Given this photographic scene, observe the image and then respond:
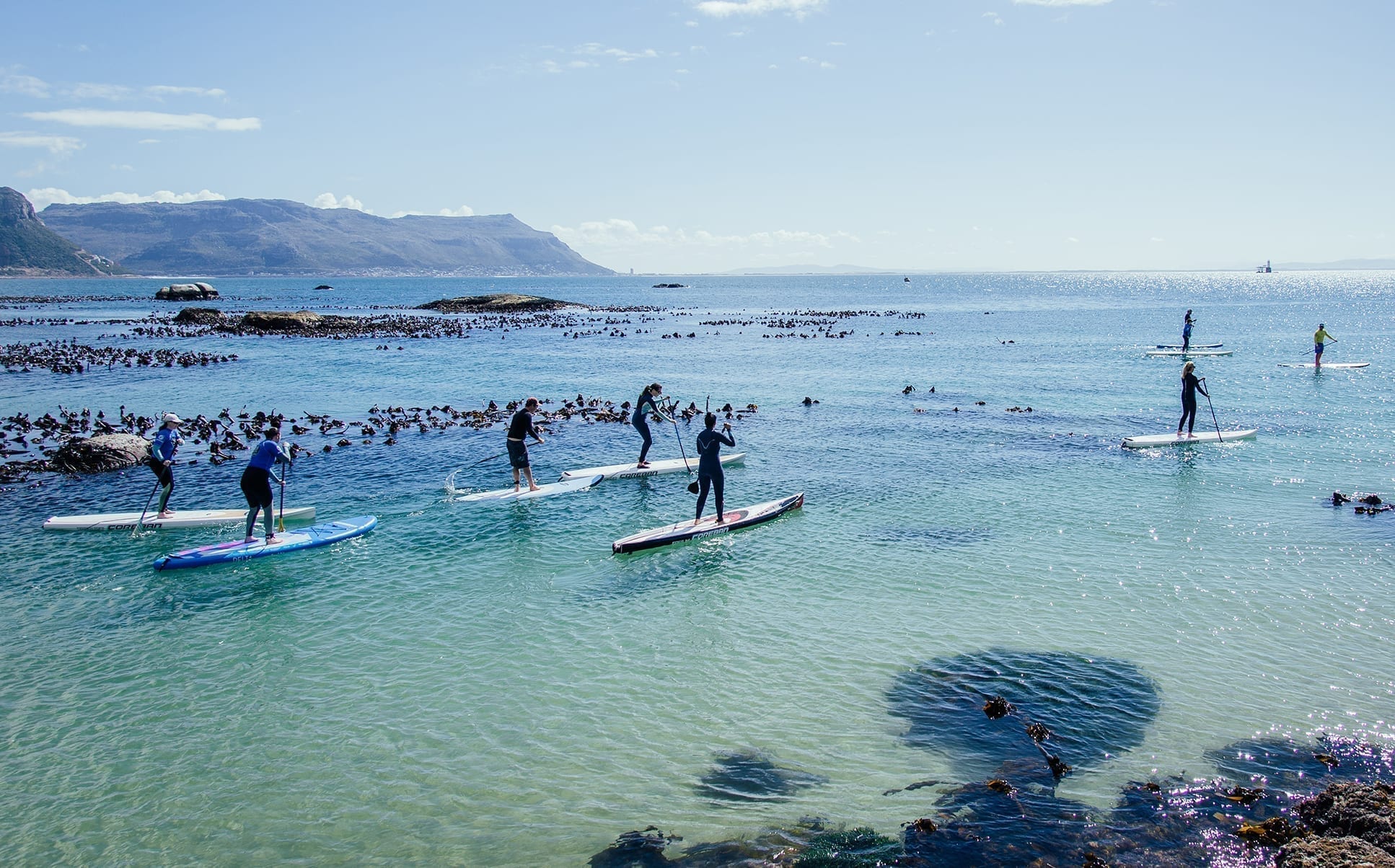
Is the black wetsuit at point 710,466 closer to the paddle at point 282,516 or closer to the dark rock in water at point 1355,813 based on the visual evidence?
the paddle at point 282,516

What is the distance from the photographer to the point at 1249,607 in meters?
14.5

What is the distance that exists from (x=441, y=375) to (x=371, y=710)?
40454 millimetres

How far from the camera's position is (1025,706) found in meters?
11.3

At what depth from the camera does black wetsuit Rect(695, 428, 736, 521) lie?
59.5 feet

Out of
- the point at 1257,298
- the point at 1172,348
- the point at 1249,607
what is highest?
the point at 1257,298

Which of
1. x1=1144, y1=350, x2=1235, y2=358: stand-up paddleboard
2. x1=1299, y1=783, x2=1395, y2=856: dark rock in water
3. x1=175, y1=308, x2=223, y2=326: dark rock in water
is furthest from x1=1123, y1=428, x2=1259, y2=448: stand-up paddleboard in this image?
x1=175, y1=308, x2=223, y2=326: dark rock in water

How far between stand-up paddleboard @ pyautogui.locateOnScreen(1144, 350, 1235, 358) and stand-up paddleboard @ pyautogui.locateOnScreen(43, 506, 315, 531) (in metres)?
56.5

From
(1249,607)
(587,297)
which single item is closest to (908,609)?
(1249,607)

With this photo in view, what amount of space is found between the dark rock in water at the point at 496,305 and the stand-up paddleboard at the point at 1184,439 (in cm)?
9291

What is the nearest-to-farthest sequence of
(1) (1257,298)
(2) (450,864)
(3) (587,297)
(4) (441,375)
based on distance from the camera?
(2) (450,864) → (4) (441,375) → (1) (1257,298) → (3) (587,297)

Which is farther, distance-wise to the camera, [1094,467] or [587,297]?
[587,297]

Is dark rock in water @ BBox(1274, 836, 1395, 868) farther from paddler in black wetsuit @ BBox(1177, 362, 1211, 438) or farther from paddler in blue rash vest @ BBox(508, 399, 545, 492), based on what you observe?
paddler in black wetsuit @ BBox(1177, 362, 1211, 438)

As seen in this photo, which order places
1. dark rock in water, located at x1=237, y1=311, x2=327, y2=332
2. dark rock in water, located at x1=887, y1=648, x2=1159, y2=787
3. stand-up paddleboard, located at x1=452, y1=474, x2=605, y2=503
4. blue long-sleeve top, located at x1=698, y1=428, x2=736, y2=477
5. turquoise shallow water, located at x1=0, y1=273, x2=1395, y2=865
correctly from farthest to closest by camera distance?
1. dark rock in water, located at x1=237, y1=311, x2=327, y2=332
2. stand-up paddleboard, located at x1=452, y1=474, x2=605, y2=503
3. blue long-sleeve top, located at x1=698, y1=428, x2=736, y2=477
4. dark rock in water, located at x1=887, y1=648, x2=1159, y2=787
5. turquoise shallow water, located at x1=0, y1=273, x2=1395, y2=865

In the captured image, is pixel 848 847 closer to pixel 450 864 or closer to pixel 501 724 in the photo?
pixel 450 864
